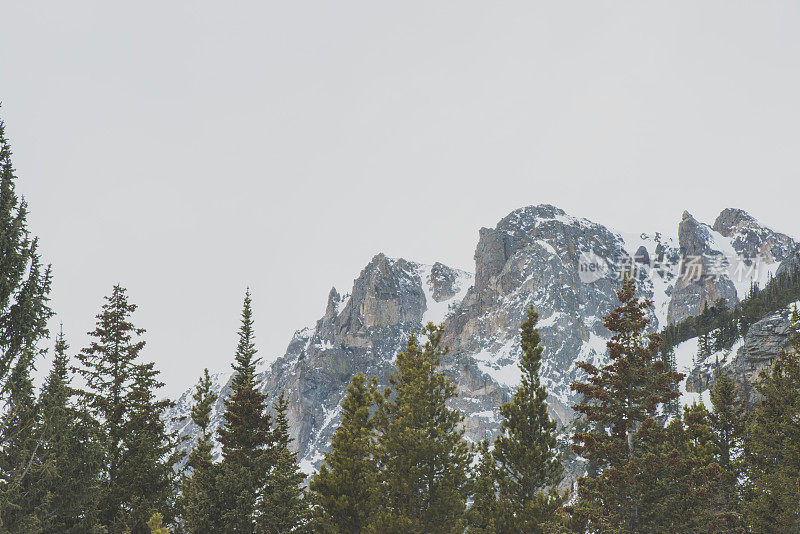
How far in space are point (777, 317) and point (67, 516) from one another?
115909mm

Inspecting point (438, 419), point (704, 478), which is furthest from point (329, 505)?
point (704, 478)

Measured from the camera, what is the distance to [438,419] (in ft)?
72.4

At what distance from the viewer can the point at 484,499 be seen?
21.8 m

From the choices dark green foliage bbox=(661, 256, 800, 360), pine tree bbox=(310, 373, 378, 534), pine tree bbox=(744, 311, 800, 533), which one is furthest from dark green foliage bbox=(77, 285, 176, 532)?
dark green foliage bbox=(661, 256, 800, 360)

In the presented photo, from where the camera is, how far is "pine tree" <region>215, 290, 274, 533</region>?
21.6m

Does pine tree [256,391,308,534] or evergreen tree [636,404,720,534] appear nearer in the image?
evergreen tree [636,404,720,534]

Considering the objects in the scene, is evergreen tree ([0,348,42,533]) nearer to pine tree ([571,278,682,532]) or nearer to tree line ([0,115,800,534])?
tree line ([0,115,800,534])

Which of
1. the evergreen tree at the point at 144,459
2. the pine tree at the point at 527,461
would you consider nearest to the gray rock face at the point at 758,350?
the pine tree at the point at 527,461

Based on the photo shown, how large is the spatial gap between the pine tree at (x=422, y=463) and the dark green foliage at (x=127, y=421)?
8821 mm

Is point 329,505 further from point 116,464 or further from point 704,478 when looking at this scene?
point 704,478

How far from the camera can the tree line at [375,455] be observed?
45.6 ft

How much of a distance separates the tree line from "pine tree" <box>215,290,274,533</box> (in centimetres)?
6

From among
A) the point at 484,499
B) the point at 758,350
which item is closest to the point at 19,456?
the point at 484,499

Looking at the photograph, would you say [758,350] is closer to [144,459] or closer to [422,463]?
[422,463]
